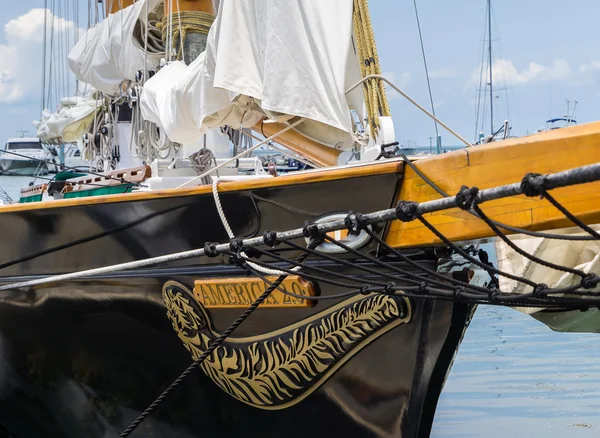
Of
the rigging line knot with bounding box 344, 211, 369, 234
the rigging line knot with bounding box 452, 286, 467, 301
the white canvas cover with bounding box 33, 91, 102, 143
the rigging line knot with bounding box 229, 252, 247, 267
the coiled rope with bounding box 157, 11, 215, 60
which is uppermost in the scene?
the coiled rope with bounding box 157, 11, 215, 60

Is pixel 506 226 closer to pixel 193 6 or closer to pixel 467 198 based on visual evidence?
pixel 467 198

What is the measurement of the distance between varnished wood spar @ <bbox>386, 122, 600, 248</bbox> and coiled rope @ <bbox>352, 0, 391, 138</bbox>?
1043 mm

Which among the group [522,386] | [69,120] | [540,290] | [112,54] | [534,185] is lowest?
[522,386]

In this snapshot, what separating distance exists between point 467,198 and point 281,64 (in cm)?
221

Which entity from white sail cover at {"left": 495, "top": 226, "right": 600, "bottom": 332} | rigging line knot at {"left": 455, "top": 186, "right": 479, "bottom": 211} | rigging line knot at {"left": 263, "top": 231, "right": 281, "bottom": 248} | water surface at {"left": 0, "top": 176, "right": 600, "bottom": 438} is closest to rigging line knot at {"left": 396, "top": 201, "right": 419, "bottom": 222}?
rigging line knot at {"left": 455, "top": 186, "right": 479, "bottom": 211}

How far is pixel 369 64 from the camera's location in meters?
4.91

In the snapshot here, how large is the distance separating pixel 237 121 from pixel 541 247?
2264mm

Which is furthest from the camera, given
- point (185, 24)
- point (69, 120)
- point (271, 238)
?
point (69, 120)

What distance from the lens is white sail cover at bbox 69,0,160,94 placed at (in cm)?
826

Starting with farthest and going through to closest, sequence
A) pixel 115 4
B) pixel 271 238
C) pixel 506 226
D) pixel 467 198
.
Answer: pixel 115 4 → pixel 271 238 → pixel 506 226 → pixel 467 198

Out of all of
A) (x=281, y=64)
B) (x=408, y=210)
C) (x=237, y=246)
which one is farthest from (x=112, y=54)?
(x=408, y=210)

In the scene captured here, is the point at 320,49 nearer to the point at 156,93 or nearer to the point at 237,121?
the point at 237,121

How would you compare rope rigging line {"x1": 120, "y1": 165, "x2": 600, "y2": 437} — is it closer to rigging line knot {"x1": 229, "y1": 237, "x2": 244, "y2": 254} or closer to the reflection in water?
rigging line knot {"x1": 229, "y1": 237, "x2": 244, "y2": 254}

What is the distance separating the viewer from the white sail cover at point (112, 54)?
8258 mm
